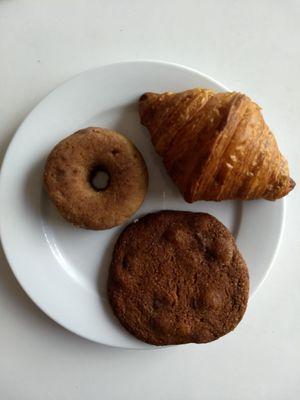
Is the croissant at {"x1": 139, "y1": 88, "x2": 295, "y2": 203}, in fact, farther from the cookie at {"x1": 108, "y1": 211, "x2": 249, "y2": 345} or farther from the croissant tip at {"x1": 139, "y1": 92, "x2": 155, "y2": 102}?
the cookie at {"x1": 108, "y1": 211, "x2": 249, "y2": 345}

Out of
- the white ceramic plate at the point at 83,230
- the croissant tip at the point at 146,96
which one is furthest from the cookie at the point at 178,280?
the croissant tip at the point at 146,96

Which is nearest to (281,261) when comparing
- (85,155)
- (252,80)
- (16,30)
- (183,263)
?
(183,263)

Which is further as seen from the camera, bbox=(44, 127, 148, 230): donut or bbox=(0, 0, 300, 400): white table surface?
bbox=(0, 0, 300, 400): white table surface

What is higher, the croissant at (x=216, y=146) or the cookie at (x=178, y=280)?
the croissant at (x=216, y=146)

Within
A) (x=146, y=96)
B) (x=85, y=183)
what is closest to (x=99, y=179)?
(x=85, y=183)

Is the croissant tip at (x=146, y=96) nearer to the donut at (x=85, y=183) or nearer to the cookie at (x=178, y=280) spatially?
the donut at (x=85, y=183)

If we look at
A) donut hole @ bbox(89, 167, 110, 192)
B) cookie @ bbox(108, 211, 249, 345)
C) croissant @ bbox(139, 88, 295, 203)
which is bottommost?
cookie @ bbox(108, 211, 249, 345)

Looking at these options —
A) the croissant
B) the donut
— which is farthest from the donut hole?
the croissant

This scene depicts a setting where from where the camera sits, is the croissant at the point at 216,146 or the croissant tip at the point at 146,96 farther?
the croissant tip at the point at 146,96
